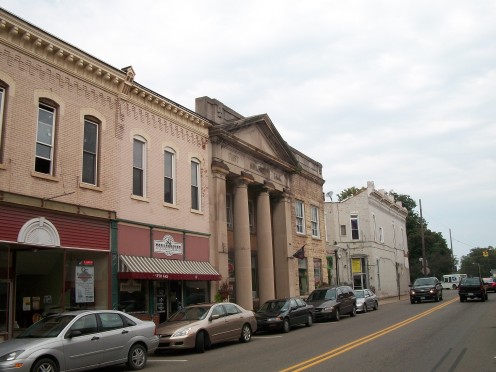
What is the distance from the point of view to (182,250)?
21.7 m

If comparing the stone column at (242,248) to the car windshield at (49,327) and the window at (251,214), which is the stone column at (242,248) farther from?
the car windshield at (49,327)

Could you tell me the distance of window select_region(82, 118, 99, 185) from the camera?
17.8m

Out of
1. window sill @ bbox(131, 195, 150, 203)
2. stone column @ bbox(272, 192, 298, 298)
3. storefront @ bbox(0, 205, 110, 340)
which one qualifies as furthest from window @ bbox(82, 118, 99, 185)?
stone column @ bbox(272, 192, 298, 298)

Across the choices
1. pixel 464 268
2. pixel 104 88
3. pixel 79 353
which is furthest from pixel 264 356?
pixel 464 268

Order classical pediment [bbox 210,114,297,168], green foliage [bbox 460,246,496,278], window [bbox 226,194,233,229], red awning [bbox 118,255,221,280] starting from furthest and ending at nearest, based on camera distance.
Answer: green foliage [bbox 460,246,496,278] < window [bbox 226,194,233,229] < classical pediment [bbox 210,114,297,168] < red awning [bbox 118,255,221,280]

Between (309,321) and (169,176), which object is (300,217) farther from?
(169,176)

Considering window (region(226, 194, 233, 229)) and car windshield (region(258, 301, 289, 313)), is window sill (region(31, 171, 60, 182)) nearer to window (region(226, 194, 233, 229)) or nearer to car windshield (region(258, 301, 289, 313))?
car windshield (region(258, 301, 289, 313))

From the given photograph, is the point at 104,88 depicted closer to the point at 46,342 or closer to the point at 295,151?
the point at 46,342

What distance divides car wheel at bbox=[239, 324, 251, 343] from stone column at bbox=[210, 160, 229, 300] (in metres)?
6.58

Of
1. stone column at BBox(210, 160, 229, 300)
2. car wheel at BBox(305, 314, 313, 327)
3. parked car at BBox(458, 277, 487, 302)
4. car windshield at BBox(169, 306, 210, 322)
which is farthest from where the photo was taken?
parked car at BBox(458, 277, 487, 302)

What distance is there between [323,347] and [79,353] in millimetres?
6513

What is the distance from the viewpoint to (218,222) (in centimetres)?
2417

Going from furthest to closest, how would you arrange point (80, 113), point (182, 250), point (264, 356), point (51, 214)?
point (182, 250)
point (80, 113)
point (51, 214)
point (264, 356)

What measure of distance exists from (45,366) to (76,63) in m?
11.0
